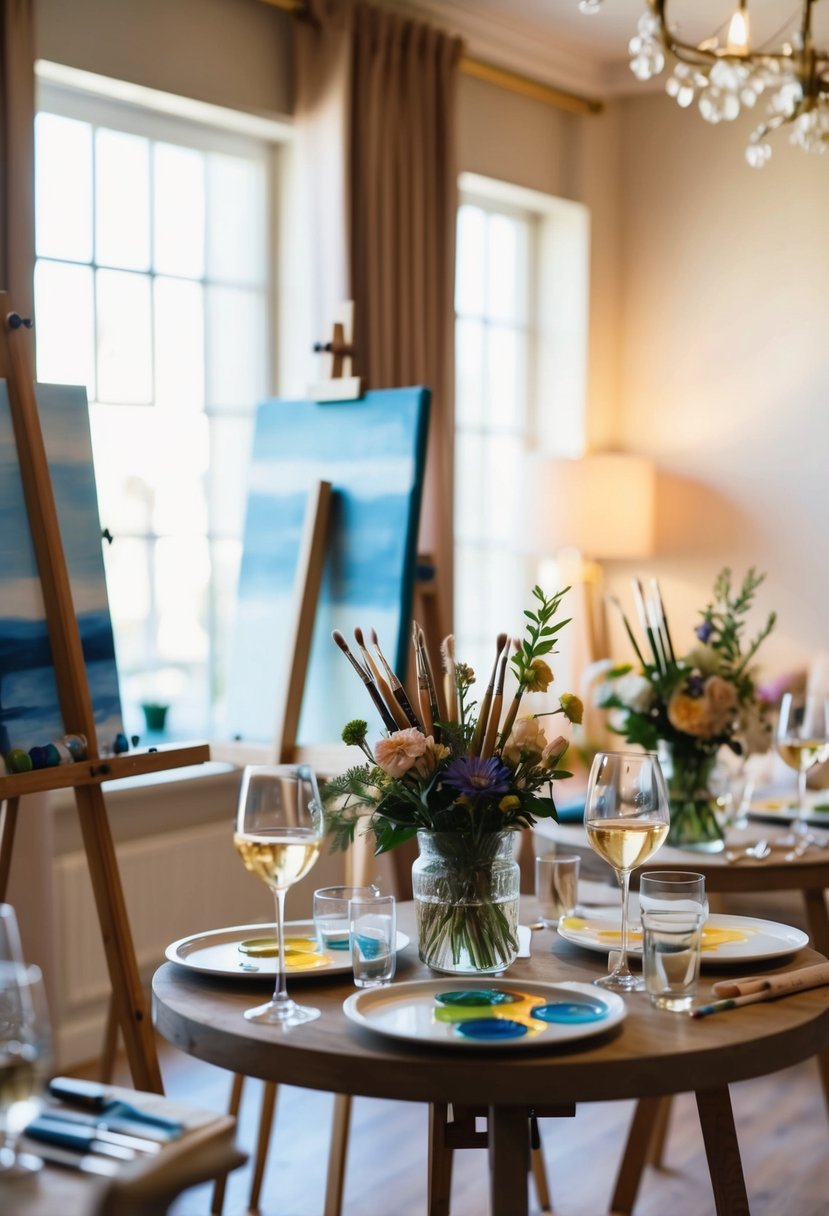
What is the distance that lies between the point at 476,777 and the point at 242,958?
14.8 inches

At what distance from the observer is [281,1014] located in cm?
151

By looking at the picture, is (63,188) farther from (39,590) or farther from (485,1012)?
(485,1012)

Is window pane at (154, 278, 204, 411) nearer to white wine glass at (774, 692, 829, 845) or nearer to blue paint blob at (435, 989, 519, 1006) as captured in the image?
white wine glass at (774, 692, 829, 845)

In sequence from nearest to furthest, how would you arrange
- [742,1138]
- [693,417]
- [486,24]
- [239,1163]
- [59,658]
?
1. [239,1163]
2. [59,658]
3. [742,1138]
4. [486,24]
5. [693,417]

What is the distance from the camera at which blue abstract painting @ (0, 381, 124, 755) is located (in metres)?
2.38

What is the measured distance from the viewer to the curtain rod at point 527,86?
4723mm

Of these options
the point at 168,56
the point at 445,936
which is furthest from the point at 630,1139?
the point at 168,56

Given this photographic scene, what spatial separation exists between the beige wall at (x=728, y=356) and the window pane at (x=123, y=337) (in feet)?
7.17

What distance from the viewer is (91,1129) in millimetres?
1108

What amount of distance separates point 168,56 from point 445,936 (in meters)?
2.88

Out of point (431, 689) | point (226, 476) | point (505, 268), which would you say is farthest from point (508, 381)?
point (431, 689)

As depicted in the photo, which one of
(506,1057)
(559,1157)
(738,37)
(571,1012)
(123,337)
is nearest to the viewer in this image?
(506,1057)

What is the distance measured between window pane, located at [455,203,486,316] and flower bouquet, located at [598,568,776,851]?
2.75 meters

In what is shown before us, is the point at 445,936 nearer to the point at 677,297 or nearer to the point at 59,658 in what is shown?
the point at 59,658
